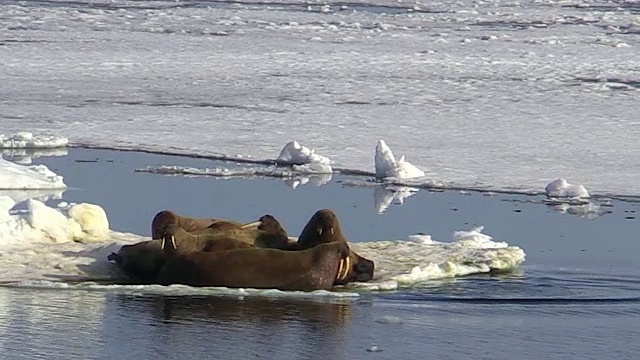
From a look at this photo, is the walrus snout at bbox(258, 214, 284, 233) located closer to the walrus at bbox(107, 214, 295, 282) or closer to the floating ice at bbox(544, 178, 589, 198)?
the walrus at bbox(107, 214, 295, 282)

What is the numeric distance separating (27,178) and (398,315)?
466cm

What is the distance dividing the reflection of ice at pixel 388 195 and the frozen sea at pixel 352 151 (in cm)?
4

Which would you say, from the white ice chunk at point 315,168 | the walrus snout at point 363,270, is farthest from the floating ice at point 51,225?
the white ice chunk at point 315,168

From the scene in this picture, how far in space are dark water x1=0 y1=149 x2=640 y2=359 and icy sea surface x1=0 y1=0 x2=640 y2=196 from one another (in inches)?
88.0

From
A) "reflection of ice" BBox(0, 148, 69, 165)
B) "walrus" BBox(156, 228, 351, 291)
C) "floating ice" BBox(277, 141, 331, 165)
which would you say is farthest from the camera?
"reflection of ice" BBox(0, 148, 69, 165)

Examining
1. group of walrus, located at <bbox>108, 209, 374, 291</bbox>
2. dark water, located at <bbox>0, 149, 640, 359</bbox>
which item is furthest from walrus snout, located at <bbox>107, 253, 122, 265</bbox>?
dark water, located at <bbox>0, 149, 640, 359</bbox>

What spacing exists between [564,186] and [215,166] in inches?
116

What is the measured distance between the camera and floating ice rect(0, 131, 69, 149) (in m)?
13.0

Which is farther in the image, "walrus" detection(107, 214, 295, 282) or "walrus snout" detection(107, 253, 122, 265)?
"walrus snout" detection(107, 253, 122, 265)

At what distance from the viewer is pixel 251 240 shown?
763cm

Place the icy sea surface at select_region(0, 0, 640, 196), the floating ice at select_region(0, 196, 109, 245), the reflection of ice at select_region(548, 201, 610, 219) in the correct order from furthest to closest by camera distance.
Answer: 1. the icy sea surface at select_region(0, 0, 640, 196)
2. the reflection of ice at select_region(548, 201, 610, 219)
3. the floating ice at select_region(0, 196, 109, 245)

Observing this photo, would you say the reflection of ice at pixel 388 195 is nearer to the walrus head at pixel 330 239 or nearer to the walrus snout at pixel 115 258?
the walrus head at pixel 330 239

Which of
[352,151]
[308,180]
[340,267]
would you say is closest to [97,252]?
[340,267]

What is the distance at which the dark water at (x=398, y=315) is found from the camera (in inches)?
239
